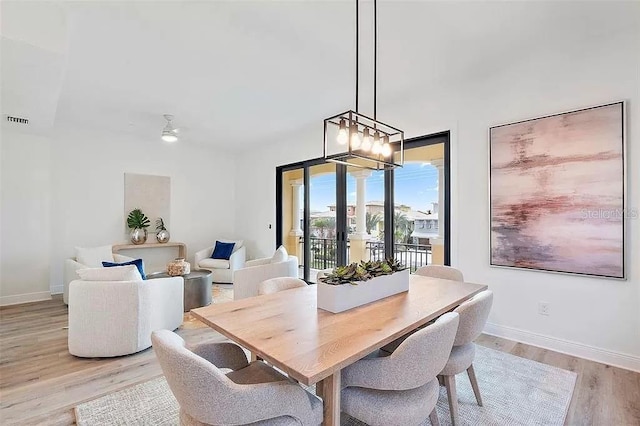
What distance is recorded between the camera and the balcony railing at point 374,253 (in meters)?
4.07

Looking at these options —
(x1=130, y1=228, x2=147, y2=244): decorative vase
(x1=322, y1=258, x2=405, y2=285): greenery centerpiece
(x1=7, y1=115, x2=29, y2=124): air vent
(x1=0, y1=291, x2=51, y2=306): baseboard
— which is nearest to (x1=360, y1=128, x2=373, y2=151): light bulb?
(x1=322, y1=258, x2=405, y2=285): greenery centerpiece

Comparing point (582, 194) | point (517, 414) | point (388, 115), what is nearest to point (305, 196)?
point (388, 115)

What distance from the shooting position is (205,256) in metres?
6.02

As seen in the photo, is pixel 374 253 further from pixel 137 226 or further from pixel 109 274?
pixel 137 226

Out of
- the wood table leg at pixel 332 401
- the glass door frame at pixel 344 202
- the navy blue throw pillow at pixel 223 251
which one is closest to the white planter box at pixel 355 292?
the wood table leg at pixel 332 401

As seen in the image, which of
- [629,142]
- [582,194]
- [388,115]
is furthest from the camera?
[388,115]

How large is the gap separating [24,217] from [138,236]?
154 centimetres

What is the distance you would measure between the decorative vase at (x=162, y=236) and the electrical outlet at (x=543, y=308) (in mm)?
5880

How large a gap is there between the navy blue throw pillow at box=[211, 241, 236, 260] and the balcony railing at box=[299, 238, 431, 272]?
1396mm

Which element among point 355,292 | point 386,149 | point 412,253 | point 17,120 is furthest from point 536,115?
point 17,120

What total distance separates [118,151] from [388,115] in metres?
4.86

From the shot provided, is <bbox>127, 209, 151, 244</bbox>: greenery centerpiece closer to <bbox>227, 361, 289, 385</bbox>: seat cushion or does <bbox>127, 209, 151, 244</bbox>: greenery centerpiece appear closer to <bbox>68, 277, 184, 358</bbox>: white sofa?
<bbox>68, 277, 184, 358</bbox>: white sofa

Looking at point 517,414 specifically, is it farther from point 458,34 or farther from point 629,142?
point 458,34

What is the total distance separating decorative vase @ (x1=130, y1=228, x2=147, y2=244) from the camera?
18.1ft
